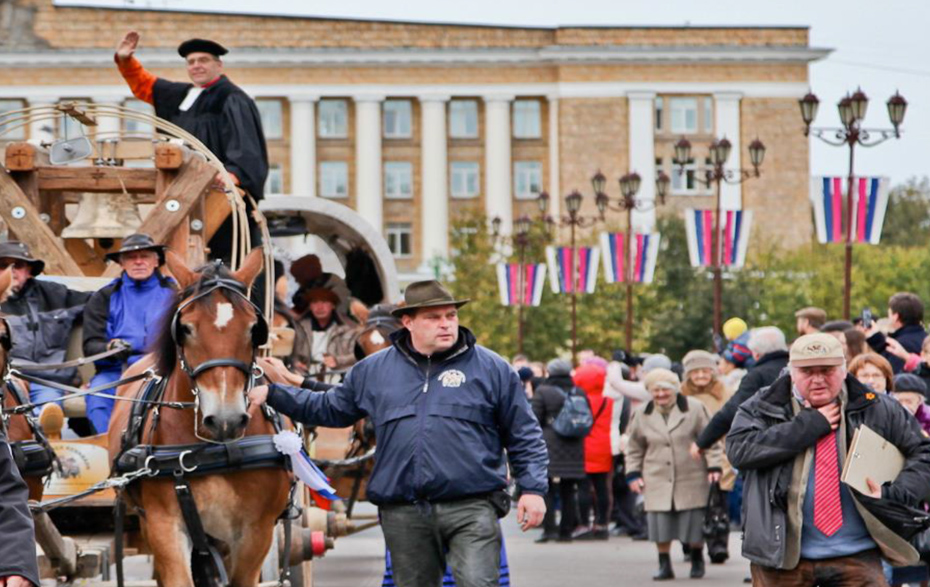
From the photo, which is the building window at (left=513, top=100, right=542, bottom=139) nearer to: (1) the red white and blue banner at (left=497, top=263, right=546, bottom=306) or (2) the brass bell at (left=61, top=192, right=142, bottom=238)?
(1) the red white and blue banner at (left=497, top=263, right=546, bottom=306)

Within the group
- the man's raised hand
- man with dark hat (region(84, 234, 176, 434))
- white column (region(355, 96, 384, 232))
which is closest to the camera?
man with dark hat (region(84, 234, 176, 434))

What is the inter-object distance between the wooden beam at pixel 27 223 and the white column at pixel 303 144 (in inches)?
3460

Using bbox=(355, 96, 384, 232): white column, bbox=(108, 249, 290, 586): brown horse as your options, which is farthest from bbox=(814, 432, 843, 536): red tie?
bbox=(355, 96, 384, 232): white column

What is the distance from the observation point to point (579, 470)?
20828 millimetres

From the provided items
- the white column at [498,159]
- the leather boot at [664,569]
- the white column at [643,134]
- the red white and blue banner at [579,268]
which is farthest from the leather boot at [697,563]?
the white column at [498,159]

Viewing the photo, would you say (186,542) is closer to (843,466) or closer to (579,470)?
(843,466)

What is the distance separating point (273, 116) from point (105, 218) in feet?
295

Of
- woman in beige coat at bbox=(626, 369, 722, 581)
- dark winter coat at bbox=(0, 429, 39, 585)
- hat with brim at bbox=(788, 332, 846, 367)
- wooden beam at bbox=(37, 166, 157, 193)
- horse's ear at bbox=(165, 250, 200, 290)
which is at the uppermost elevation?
wooden beam at bbox=(37, 166, 157, 193)

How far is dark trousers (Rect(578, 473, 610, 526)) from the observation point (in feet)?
70.3

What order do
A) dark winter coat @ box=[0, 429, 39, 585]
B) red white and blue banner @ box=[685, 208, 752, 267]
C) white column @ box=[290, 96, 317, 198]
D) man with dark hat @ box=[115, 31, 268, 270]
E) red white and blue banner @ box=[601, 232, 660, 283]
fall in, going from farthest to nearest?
white column @ box=[290, 96, 317, 198] → red white and blue banner @ box=[601, 232, 660, 283] → red white and blue banner @ box=[685, 208, 752, 267] → man with dark hat @ box=[115, 31, 268, 270] → dark winter coat @ box=[0, 429, 39, 585]

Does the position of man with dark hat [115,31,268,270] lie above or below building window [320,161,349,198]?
below

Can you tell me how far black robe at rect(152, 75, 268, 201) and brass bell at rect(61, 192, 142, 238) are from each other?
38.3 inches

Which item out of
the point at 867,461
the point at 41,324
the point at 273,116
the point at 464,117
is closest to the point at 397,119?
the point at 464,117

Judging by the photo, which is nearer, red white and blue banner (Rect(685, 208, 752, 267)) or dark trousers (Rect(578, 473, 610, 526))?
dark trousers (Rect(578, 473, 610, 526))
